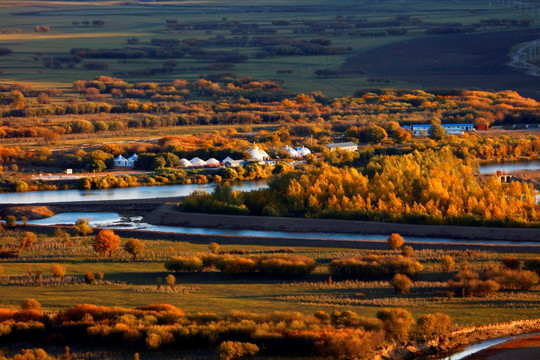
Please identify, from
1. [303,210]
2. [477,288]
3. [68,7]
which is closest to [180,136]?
[303,210]

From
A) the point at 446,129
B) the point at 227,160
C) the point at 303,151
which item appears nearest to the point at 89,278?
the point at 227,160

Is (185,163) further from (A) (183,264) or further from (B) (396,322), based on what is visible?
(B) (396,322)

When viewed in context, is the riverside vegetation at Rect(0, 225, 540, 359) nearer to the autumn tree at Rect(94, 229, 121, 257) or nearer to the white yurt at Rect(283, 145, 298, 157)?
the autumn tree at Rect(94, 229, 121, 257)

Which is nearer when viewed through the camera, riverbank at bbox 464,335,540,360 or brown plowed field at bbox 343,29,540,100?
riverbank at bbox 464,335,540,360

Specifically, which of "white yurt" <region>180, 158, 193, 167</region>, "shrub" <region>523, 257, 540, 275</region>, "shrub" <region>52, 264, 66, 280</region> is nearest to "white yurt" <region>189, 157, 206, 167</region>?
"white yurt" <region>180, 158, 193, 167</region>

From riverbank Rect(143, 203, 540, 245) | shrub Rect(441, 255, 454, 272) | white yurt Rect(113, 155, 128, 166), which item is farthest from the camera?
white yurt Rect(113, 155, 128, 166)
